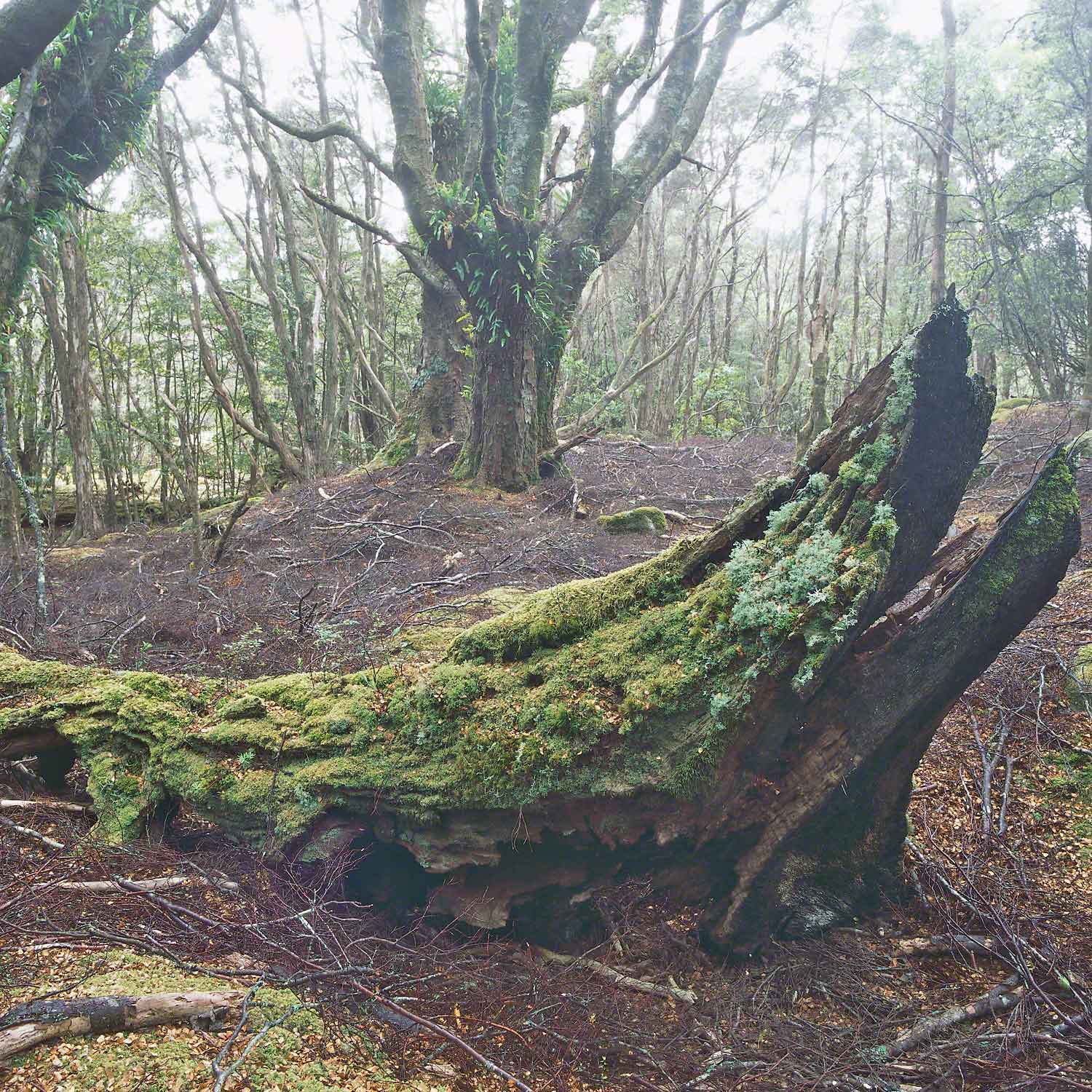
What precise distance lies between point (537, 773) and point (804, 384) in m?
24.9

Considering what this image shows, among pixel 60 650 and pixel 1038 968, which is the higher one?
pixel 60 650

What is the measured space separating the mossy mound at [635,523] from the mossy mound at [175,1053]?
21.6ft

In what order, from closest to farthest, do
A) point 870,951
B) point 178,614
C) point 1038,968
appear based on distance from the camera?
1. point 1038,968
2. point 870,951
3. point 178,614

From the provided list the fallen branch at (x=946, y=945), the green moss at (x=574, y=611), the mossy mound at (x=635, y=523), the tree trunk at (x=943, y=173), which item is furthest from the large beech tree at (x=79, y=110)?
the tree trunk at (x=943, y=173)

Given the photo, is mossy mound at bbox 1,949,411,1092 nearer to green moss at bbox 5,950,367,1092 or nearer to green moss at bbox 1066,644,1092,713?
green moss at bbox 5,950,367,1092

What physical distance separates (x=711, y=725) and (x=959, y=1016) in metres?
1.35

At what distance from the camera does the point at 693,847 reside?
2955 millimetres

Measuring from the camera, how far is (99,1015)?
202 centimetres

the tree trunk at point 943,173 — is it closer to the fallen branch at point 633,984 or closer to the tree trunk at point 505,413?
the tree trunk at point 505,413

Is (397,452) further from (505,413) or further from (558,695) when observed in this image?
(558,695)

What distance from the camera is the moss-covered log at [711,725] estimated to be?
275 cm

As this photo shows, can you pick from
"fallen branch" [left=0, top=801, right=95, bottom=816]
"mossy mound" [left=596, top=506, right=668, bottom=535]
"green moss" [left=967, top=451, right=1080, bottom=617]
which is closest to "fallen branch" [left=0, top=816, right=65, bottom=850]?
"fallen branch" [left=0, top=801, right=95, bottom=816]

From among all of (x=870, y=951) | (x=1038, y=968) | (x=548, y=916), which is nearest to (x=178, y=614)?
(x=548, y=916)

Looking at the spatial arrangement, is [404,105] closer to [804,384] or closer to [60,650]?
[60,650]
